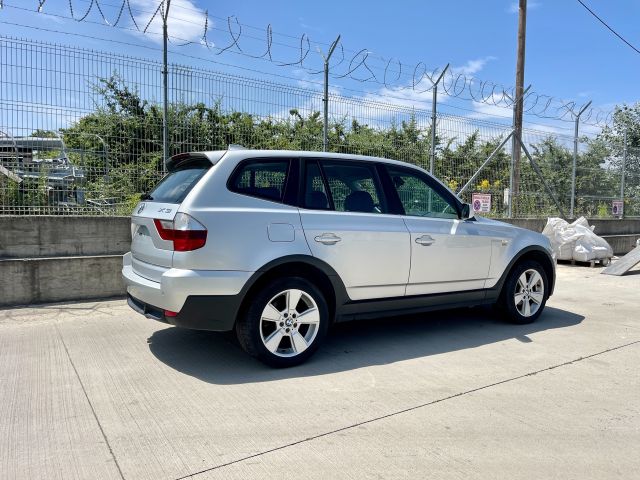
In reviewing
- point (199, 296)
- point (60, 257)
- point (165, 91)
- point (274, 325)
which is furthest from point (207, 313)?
point (165, 91)

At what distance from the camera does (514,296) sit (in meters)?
5.90

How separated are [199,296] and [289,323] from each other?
31.7 inches

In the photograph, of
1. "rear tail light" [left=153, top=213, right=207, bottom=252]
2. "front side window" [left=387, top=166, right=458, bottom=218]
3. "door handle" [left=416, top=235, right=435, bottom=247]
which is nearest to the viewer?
"rear tail light" [left=153, top=213, right=207, bottom=252]

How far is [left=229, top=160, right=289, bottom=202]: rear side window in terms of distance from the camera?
4191 mm

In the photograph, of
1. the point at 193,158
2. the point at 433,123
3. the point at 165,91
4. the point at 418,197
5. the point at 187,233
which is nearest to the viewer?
the point at 187,233

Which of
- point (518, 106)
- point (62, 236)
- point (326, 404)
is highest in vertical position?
point (518, 106)

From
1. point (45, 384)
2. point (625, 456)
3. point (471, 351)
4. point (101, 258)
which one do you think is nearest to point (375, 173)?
point (471, 351)

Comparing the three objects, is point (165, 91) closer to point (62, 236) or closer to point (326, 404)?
point (62, 236)

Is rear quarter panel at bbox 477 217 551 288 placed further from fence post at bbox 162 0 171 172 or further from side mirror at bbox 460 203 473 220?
fence post at bbox 162 0 171 172

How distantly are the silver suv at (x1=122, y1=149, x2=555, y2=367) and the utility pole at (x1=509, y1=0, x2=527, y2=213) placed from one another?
787cm

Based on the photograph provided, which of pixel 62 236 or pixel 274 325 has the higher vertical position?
pixel 62 236

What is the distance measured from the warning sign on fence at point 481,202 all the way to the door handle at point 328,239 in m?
7.66

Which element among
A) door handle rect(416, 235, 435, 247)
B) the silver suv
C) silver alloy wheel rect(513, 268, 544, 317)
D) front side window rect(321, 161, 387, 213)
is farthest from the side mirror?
silver alloy wheel rect(513, 268, 544, 317)

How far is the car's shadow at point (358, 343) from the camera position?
4309 mm
